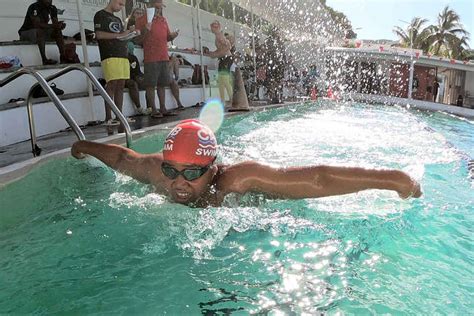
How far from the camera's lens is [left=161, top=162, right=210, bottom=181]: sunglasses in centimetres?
310

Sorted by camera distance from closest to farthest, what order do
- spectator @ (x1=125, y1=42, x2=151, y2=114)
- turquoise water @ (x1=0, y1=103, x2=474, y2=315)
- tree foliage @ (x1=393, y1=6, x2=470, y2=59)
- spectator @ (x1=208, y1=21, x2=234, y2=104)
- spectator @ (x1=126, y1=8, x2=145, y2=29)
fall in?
turquoise water @ (x1=0, y1=103, x2=474, y2=315), spectator @ (x1=125, y1=42, x2=151, y2=114), spectator @ (x1=126, y1=8, x2=145, y2=29), spectator @ (x1=208, y1=21, x2=234, y2=104), tree foliage @ (x1=393, y1=6, x2=470, y2=59)

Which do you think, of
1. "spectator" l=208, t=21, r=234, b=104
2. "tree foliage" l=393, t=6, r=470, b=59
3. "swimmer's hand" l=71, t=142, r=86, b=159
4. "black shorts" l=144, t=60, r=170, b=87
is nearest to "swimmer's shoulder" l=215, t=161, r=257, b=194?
"swimmer's hand" l=71, t=142, r=86, b=159

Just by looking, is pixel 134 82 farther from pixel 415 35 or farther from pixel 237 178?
pixel 415 35

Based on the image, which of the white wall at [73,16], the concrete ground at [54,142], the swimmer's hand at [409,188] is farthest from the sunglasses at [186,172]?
the white wall at [73,16]

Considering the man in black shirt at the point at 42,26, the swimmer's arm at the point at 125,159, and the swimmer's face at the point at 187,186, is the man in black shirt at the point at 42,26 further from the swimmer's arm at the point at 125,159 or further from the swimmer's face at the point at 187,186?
the swimmer's face at the point at 187,186

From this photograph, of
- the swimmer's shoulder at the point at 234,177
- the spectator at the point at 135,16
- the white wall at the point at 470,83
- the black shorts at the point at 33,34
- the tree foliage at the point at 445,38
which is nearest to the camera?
the swimmer's shoulder at the point at 234,177

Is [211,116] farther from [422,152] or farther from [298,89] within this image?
[298,89]

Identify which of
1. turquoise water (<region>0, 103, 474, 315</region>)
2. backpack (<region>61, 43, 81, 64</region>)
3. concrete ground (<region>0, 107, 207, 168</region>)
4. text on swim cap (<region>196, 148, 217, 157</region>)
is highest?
backpack (<region>61, 43, 81, 64</region>)

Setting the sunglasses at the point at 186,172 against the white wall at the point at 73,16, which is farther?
the white wall at the point at 73,16

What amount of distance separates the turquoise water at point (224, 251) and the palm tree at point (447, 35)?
47390 mm

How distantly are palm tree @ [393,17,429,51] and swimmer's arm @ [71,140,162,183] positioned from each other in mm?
47854

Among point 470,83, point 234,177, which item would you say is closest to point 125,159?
point 234,177

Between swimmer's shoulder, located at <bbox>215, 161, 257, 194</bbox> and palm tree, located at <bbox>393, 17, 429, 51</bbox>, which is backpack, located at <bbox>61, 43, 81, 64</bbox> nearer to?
swimmer's shoulder, located at <bbox>215, 161, 257, 194</bbox>

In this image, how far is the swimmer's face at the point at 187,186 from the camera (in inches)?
122
